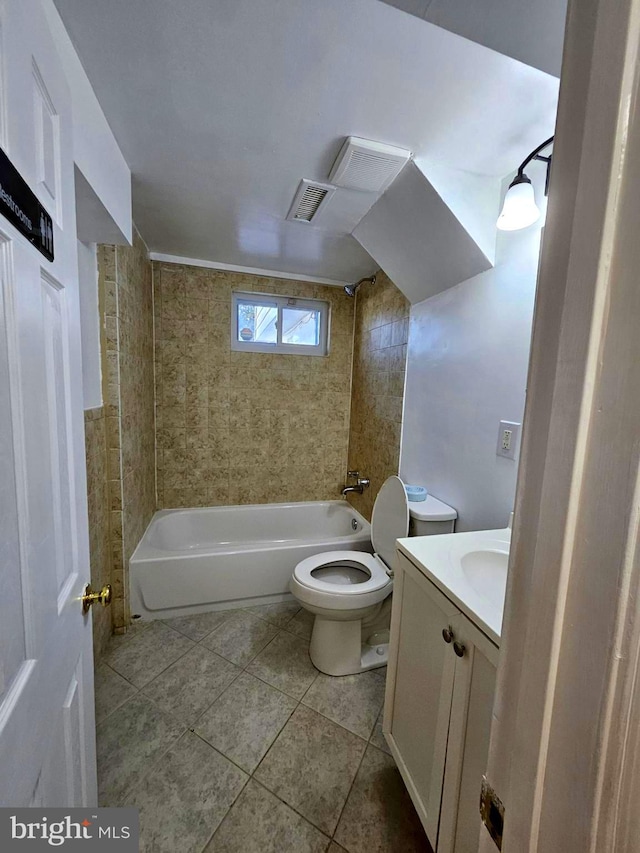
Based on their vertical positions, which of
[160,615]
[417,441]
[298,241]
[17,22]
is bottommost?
[160,615]

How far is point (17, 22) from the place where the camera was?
0.47 meters

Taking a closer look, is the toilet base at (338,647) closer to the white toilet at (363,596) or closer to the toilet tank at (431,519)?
the white toilet at (363,596)

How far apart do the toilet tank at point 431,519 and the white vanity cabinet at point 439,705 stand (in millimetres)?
488

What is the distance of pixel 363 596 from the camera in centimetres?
149

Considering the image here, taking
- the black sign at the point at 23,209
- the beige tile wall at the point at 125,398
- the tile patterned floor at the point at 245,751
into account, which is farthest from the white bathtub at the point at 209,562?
the black sign at the point at 23,209

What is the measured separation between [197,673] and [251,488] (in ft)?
4.50

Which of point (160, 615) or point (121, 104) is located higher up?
point (121, 104)

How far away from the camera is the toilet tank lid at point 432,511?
1500 mm

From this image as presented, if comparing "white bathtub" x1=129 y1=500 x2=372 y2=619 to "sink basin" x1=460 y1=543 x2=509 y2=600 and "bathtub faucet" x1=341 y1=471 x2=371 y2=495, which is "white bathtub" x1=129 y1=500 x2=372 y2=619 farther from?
"sink basin" x1=460 y1=543 x2=509 y2=600

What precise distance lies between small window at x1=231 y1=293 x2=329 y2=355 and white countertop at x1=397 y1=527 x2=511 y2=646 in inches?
80.8

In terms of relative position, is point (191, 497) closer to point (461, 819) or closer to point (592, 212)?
point (461, 819)

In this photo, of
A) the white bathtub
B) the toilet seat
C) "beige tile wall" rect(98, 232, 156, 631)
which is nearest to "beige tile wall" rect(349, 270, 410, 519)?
the white bathtub

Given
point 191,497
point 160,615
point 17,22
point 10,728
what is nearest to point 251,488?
point 191,497

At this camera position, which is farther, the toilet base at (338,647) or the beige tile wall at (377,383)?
the beige tile wall at (377,383)
